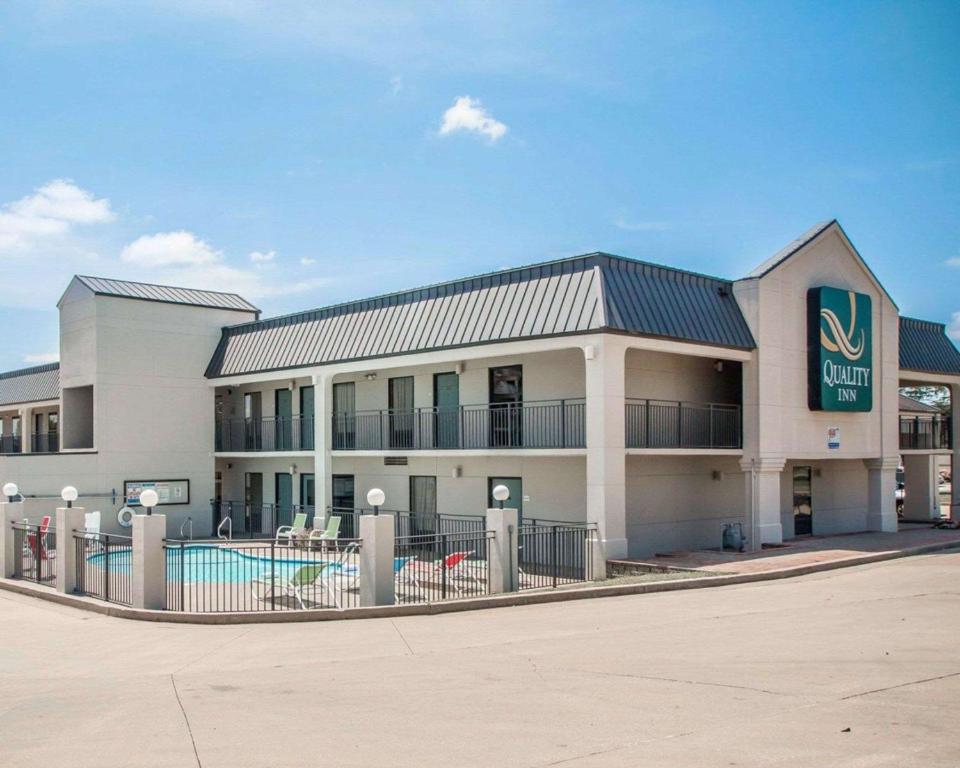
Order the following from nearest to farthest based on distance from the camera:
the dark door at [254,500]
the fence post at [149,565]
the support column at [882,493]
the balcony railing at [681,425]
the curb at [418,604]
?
the curb at [418,604], the fence post at [149,565], the balcony railing at [681,425], the support column at [882,493], the dark door at [254,500]

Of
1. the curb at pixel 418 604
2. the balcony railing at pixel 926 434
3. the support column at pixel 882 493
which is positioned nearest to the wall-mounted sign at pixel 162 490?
the curb at pixel 418 604

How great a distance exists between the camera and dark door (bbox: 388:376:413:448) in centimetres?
2517

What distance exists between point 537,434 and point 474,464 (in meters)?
2.71

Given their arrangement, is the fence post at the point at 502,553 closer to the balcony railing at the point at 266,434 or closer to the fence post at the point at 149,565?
the fence post at the point at 149,565

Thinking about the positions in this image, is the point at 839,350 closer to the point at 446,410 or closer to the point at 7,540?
the point at 446,410

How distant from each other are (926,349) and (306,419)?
2041 centimetres

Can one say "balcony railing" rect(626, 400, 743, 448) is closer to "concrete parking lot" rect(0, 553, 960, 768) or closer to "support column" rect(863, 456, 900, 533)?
"support column" rect(863, 456, 900, 533)

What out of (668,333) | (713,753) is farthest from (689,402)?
(713,753)

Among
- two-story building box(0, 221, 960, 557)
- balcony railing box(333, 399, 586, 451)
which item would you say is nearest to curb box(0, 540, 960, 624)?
two-story building box(0, 221, 960, 557)

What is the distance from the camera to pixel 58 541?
55.6 ft

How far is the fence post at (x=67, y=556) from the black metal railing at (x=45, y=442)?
22769mm

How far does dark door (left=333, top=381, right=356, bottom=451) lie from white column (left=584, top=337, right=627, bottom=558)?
8823mm

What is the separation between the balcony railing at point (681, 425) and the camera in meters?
20.3

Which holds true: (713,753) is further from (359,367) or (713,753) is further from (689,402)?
(359,367)
